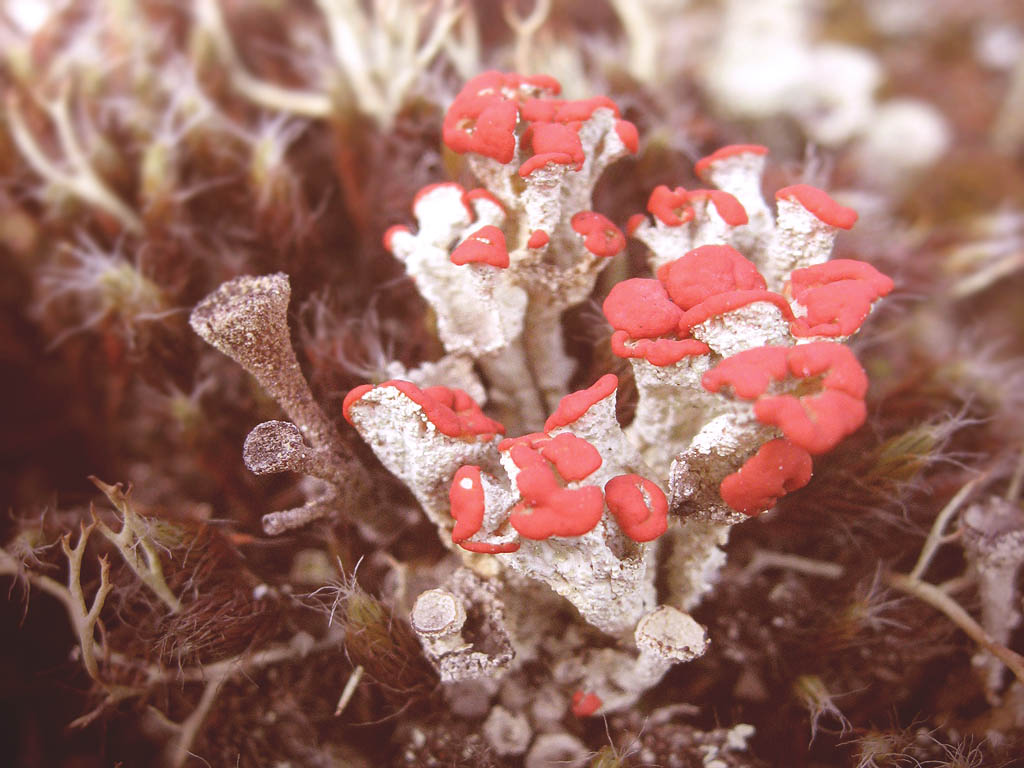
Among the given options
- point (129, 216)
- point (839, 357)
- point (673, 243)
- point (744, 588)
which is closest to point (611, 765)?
point (744, 588)

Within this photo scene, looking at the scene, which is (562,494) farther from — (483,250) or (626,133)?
(626,133)

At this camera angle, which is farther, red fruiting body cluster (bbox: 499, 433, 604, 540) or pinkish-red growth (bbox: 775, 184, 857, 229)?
pinkish-red growth (bbox: 775, 184, 857, 229)

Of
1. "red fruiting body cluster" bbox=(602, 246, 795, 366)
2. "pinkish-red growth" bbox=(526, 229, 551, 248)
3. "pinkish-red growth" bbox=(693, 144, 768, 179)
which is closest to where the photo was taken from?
"red fruiting body cluster" bbox=(602, 246, 795, 366)

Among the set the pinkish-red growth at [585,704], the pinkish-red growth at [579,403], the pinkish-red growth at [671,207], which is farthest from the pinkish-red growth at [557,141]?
the pinkish-red growth at [585,704]

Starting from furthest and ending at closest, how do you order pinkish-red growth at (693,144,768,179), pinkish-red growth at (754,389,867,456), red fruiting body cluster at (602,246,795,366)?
pinkish-red growth at (693,144,768,179) → red fruiting body cluster at (602,246,795,366) → pinkish-red growth at (754,389,867,456)

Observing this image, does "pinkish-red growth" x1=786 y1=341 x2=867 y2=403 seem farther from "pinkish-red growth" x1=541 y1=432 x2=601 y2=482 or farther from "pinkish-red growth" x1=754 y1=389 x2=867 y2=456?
"pinkish-red growth" x1=541 y1=432 x2=601 y2=482

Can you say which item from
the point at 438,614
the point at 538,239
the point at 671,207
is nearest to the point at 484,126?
the point at 538,239

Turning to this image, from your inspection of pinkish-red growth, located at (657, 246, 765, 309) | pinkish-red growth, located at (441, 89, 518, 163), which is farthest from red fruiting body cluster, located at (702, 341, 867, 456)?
pinkish-red growth, located at (441, 89, 518, 163)

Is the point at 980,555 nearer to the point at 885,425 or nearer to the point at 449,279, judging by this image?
the point at 885,425
